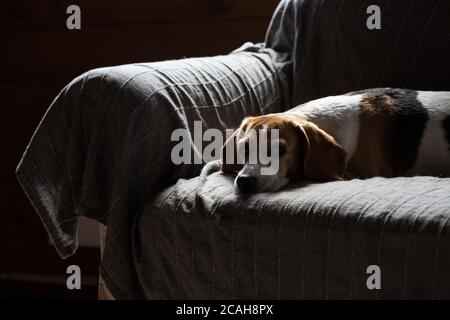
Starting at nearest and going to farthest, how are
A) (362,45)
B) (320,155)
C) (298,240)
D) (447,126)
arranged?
(298,240) → (320,155) → (447,126) → (362,45)

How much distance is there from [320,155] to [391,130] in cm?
27

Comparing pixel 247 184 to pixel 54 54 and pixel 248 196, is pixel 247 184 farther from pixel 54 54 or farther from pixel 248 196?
pixel 54 54

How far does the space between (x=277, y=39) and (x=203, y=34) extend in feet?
1.45

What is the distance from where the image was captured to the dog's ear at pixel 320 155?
1.47m

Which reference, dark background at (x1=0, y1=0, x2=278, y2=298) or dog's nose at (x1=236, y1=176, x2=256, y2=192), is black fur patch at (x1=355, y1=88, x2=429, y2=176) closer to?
dog's nose at (x1=236, y1=176, x2=256, y2=192)

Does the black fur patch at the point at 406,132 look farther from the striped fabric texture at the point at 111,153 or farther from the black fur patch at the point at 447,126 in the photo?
the striped fabric texture at the point at 111,153

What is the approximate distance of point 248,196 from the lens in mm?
1354

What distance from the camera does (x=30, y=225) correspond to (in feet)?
8.57

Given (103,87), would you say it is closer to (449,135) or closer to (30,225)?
(449,135)

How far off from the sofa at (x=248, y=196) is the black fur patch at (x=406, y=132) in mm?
224

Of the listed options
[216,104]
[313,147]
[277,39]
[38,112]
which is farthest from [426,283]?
[38,112]

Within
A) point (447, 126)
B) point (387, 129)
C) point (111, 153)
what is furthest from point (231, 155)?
point (447, 126)

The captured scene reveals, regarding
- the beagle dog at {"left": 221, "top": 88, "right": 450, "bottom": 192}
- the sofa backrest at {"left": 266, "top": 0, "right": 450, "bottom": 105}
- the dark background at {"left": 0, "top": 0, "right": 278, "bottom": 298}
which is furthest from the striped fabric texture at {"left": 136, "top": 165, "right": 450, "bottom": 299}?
the dark background at {"left": 0, "top": 0, "right": 278, "bottom": 298}

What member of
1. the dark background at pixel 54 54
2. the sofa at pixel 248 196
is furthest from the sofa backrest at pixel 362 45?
the dark background at pixel 54 54
